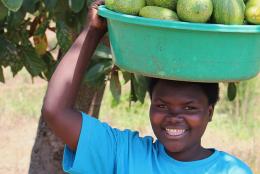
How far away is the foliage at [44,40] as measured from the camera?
8.86 ft

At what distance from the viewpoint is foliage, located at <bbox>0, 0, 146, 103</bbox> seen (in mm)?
2701

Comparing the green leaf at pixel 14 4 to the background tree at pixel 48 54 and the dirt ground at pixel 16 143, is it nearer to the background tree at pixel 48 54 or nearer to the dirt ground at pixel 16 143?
the background tree at pixel 48 54

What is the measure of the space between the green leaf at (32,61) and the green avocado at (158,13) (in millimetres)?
1132

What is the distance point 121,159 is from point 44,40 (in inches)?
43.9

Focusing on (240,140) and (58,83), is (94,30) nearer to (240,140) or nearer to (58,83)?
(58,83)

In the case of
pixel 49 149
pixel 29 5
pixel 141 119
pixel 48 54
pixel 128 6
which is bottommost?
pixel 141 119

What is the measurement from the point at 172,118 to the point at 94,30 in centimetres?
37

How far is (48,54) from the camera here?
10.6 feet

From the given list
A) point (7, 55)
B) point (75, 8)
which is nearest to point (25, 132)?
point (7, 55)

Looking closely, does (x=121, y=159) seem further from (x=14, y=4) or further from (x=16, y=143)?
(x=16, y=143)

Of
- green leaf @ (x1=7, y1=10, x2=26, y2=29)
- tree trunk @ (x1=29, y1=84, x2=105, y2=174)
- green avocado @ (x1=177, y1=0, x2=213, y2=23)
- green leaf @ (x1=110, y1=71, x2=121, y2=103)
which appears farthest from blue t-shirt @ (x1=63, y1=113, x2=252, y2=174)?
tree trunk @ (x1=29, y1=84, x2=105, y2=174)

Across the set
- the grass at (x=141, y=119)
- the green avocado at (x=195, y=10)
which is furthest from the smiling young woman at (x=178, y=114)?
the grass at (x=141, y=119)

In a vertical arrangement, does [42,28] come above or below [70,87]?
below

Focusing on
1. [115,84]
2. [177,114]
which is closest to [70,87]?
[177,114]
